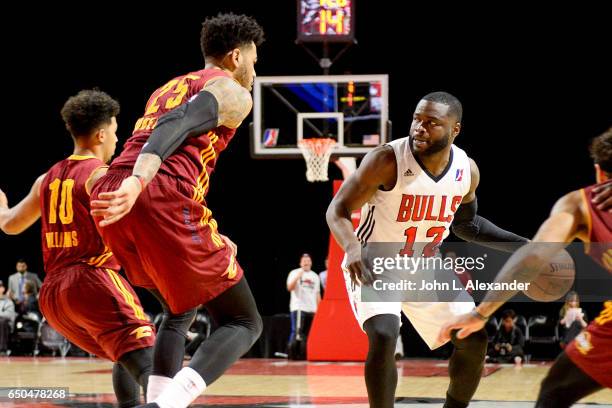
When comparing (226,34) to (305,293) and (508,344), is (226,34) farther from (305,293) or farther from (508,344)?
(305,293)

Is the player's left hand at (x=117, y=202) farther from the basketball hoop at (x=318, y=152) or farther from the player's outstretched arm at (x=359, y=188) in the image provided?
the basketball hoop at (x=318, y=152)

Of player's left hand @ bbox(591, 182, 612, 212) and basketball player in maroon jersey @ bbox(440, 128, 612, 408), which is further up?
player's left hand @ bbox(591, 182, 612, 212)

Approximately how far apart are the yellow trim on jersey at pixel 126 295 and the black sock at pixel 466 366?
168 centimetres

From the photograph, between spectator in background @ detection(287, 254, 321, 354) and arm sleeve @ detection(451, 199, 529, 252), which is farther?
spectator in background @ detection(287, 254, 321, 354)

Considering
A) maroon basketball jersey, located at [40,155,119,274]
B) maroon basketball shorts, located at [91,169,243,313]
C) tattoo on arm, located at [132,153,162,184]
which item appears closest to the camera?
tattoo on arm, located at [132,153,162,184]

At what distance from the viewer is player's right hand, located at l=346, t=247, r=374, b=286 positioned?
169 inches

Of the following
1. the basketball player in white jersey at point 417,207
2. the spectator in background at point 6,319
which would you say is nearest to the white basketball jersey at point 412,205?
the basketball player in white jersey at point 417,207

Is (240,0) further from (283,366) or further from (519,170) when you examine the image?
(283,366)

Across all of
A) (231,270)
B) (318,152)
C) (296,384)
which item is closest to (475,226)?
(231,270)

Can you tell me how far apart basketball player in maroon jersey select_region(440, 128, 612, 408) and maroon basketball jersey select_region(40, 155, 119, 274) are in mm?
2171

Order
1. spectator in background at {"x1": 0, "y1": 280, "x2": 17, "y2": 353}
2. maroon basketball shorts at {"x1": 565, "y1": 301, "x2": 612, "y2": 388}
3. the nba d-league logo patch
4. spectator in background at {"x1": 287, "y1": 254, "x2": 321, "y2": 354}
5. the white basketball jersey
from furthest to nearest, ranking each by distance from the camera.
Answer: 1. spectator in background at {"x1": 0, "y1": 280, "x2": 17, "y2": 353}
2. spectator in background at {"x1": 287, "y1": 254, "x2": 321, "y2": 354}
3. the nba d-league logo patch
4. the white basketball jersey
5. maroon basketball shorts at {"x1": 565, "y1": 301, "x2": 612, "y2": 388}

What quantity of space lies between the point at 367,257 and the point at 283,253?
14.6 meters

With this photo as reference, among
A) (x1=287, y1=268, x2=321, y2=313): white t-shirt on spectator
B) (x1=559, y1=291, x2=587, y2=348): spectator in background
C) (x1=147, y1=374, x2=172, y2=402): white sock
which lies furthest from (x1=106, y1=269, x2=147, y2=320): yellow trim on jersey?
(x1=287, y1=268, x2=321, y2=313): white t-shirt on spectator

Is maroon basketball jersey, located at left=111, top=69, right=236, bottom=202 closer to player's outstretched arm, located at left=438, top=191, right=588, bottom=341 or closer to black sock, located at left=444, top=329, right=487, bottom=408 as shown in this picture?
player's outstretched arm, located at left=438, top=191, right=588, bottom=341
